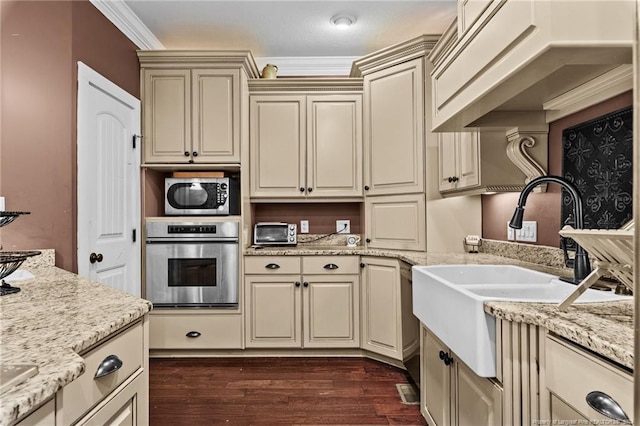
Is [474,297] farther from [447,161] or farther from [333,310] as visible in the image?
[333,310]

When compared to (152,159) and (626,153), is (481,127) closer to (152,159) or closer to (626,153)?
(626,153)

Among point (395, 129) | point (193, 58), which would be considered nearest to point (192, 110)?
point (193, 58)

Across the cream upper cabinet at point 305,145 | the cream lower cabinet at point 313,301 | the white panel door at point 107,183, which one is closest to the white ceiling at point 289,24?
the cream upper cabinet at point 305,145

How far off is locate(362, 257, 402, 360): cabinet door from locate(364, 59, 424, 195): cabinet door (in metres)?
0.60

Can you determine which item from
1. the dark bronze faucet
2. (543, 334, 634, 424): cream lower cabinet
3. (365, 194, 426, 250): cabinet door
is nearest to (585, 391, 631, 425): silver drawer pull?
(543, 334, 634, 424): cream lower cabinet

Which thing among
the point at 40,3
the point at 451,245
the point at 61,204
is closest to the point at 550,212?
the point at 451,245

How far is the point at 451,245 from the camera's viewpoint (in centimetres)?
254

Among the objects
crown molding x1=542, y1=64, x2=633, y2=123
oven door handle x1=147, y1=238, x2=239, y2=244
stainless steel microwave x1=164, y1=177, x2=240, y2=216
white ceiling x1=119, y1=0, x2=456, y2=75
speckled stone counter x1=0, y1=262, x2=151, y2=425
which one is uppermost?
white ceiling x1=119, y1=0, x2=456, y2=75

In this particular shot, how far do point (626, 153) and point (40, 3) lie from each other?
292 cm

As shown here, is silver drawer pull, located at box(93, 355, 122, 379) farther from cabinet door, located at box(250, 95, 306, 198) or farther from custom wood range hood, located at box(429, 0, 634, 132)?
cabinet door, located at box(250, 95, 306, 198)

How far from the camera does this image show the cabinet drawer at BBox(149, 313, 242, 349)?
2730 mm

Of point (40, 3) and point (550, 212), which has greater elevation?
point (40, 3)

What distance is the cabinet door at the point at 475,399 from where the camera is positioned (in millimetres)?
1075

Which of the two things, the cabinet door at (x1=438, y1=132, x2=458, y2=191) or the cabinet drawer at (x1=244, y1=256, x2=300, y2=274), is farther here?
the cabinet drawer at (x1=244, y1=256, x2=300, y2=274)
